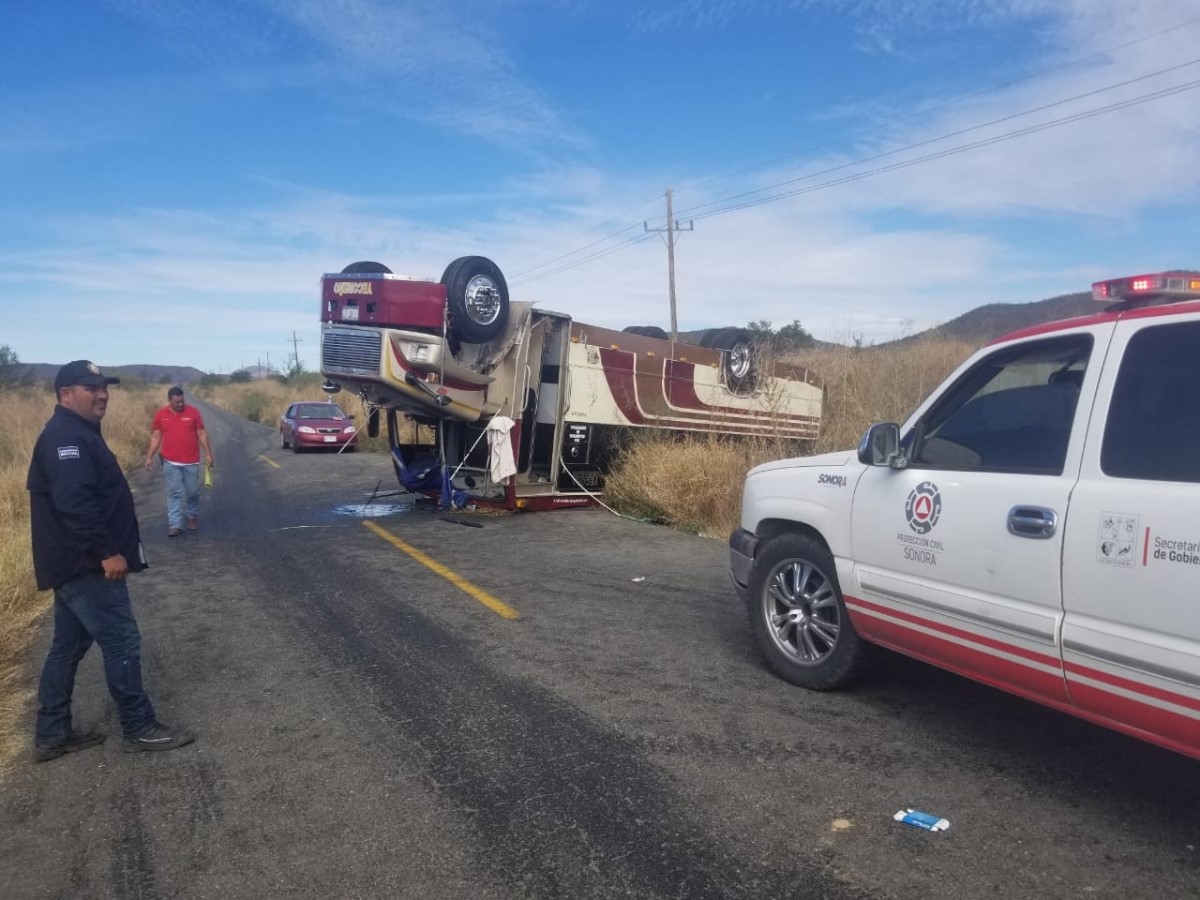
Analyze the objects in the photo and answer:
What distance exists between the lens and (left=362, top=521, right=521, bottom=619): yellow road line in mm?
7316

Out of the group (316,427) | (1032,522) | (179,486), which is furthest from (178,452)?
(316,427)

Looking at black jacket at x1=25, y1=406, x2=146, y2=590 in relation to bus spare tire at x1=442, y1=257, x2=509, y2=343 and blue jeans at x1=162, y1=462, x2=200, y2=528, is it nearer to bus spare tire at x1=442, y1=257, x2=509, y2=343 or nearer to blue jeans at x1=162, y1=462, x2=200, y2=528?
bus spare tire at x1=442, y1=257, x2=509, y2=343

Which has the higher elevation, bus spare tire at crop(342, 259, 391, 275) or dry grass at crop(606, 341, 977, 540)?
bus spare tire at crop(342, 259, 391, 275)

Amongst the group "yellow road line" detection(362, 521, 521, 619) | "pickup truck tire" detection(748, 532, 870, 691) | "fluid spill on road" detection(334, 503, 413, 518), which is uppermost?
"pickup truck tire" detection(748, 532, 870, 691)

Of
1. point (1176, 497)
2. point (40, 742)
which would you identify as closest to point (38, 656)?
point (40, 742)

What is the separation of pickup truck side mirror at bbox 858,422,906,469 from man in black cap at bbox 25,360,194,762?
11.7 feet

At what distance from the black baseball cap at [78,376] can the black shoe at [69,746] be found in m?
1.72

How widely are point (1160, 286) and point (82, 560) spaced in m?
4.85

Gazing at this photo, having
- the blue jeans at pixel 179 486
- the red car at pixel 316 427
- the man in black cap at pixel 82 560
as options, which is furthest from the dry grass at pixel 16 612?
the red car at pixel 316 427

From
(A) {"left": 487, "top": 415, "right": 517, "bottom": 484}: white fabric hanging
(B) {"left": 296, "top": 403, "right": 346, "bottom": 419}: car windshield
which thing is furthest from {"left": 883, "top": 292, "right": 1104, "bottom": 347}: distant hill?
(B) {"left": 296, "top": 403, "right": 346, "bottom": 419}: car windshield

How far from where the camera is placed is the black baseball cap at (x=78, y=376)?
457cm

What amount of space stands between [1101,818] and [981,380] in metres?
1.92

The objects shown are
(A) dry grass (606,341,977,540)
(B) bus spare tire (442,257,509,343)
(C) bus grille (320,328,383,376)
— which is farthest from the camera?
(A) dry grass (606,341,977,540)

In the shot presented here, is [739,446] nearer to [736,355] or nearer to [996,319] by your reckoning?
[736,355]
